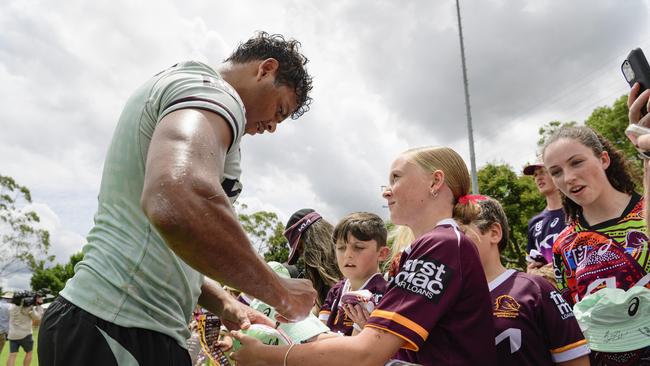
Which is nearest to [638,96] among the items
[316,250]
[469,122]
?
[316,250]

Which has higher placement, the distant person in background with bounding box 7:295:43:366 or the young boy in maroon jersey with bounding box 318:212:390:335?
the distant person in background with bounding box 7:295:43:366

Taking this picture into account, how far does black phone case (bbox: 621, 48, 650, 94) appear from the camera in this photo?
2379mm

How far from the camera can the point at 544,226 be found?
4906 millimetres

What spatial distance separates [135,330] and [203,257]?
1.70 feet

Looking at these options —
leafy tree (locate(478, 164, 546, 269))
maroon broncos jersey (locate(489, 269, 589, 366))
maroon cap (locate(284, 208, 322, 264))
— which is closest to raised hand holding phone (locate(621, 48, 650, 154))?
maroon broncos jersey (locate(489, 269, 589, 366))

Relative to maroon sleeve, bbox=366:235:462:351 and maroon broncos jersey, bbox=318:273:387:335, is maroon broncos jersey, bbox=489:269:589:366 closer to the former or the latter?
maroon sleeve, bbox=366:235:462:351

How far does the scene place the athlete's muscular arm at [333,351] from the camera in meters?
1.94

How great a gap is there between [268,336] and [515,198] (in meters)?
34.0

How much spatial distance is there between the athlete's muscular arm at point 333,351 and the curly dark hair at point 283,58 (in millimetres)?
1104

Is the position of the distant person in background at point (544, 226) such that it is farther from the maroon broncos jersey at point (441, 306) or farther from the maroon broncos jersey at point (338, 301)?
the maroon broncos jersey at point (441, 306)

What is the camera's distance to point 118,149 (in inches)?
65.6

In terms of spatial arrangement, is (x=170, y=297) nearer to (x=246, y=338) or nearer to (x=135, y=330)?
(x=135, y=330)

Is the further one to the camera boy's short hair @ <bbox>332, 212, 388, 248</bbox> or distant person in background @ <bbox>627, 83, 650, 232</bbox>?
boy's short hair @ <bbox>332, 212, 388, 248</bbox>

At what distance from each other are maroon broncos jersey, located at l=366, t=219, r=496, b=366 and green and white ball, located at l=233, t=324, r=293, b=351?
392mm
